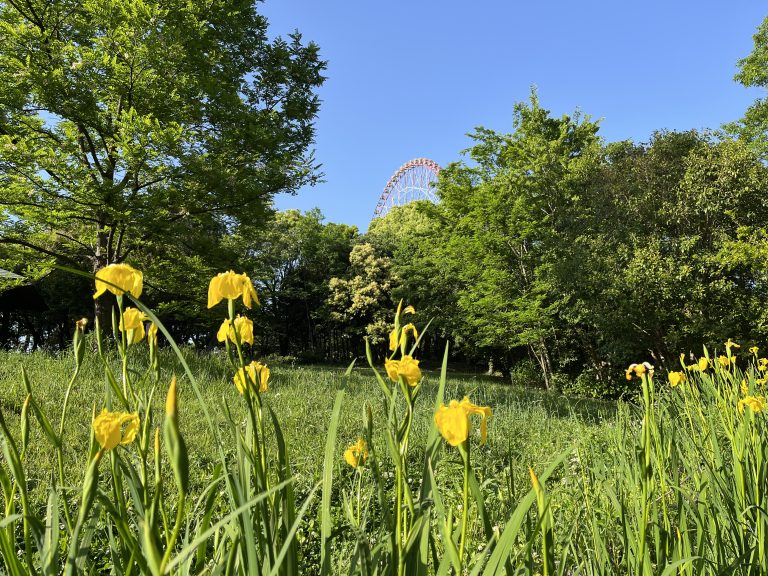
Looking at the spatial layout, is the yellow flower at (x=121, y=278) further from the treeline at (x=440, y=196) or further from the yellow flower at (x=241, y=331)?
the treeline at (x=440, y=196)

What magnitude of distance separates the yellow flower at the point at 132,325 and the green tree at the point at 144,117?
4978 mm

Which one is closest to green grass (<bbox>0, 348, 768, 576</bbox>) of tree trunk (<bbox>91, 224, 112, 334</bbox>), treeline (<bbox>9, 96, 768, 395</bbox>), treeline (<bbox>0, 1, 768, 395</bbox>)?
treeline (<bbox>0, 1, 768, 395</bbox>)

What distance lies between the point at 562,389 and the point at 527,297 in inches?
113

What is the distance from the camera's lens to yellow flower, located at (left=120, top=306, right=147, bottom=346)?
27.4 inches

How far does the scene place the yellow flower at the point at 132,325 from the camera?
0.69m

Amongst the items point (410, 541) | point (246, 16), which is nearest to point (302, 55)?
point (246, 16)

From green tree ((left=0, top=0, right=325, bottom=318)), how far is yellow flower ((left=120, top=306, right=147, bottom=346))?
16.3ft

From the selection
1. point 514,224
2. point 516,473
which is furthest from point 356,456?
point 514,224

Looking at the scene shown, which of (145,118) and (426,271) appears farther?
(426,271)

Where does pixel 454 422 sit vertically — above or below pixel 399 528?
above

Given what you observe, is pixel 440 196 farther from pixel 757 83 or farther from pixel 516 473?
pixel 516 473

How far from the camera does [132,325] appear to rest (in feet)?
2.33

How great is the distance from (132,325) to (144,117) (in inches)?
207

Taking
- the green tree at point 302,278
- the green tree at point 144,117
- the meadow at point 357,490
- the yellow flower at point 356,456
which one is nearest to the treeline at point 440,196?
the green tree at point 144,117
